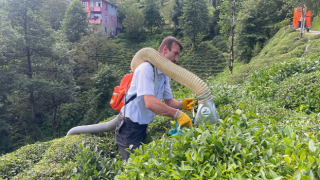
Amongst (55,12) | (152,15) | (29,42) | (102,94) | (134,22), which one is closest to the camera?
(29,42)

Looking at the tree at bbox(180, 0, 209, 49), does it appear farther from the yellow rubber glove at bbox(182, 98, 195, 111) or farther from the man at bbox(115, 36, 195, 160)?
the man at bbox(115, 36, 195, 160)

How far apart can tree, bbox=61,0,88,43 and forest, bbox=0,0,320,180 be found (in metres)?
0.17

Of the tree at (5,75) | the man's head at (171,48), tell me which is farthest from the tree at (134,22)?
the man's head at (171,48)

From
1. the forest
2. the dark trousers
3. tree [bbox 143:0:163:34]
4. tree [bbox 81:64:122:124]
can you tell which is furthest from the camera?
tree [bbox 143:0:163:34]

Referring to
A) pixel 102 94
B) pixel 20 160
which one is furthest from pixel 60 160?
pixel 102 94

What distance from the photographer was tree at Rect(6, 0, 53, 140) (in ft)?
62.7

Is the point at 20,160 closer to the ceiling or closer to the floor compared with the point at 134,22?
closer to the floor

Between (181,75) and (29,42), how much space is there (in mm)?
20487

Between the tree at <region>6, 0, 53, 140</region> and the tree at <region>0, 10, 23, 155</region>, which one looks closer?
the tree at <region>0, 10, 23, 155</region>

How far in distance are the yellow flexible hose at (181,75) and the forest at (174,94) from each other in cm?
37

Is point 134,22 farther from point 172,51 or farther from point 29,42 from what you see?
point 172,51

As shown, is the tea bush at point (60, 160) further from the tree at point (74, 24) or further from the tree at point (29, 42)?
the tree at point (74, 24)

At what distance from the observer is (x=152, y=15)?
5047cm

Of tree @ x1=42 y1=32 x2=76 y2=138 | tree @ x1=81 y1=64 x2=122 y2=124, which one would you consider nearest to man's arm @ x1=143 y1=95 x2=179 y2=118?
tree @ x1=42 y1=32 x2=76 y2=138
